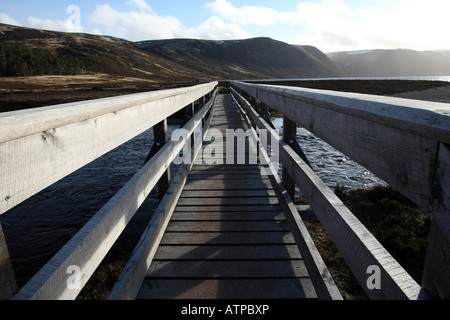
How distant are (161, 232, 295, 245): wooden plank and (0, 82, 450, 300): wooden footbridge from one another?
16 mm

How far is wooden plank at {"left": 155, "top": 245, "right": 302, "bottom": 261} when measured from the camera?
2258 millimetres

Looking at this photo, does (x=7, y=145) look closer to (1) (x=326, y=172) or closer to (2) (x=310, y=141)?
(1) (x=326, y=172)

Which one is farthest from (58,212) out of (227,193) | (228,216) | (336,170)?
(336,170)

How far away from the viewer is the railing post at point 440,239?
69 cm

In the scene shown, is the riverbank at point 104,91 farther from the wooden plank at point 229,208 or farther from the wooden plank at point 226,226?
the wooden plank at point 226,226

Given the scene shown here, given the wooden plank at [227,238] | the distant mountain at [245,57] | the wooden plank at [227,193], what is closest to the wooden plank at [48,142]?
the wooden plank at [227,238]

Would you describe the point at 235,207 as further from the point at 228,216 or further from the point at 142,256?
the point at 142,256

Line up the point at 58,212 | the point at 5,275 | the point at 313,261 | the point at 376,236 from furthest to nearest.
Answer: the point at 58,212
the point at 376,236
the point at 313,261
the point at 5,275

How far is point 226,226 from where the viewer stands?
2762 mm

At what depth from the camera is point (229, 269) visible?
212 cm

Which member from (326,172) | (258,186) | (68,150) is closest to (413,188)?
(68,150)

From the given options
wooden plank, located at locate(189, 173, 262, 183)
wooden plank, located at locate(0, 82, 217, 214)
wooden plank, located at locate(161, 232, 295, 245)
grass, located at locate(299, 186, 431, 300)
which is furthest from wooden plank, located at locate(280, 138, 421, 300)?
wooden plank, located at locate(189, 173, 262, 183)

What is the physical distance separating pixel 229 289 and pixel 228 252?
1.37 feet

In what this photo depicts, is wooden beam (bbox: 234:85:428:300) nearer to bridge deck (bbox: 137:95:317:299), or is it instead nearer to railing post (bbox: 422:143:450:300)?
railing post (bbox: 422:143:450:300)
